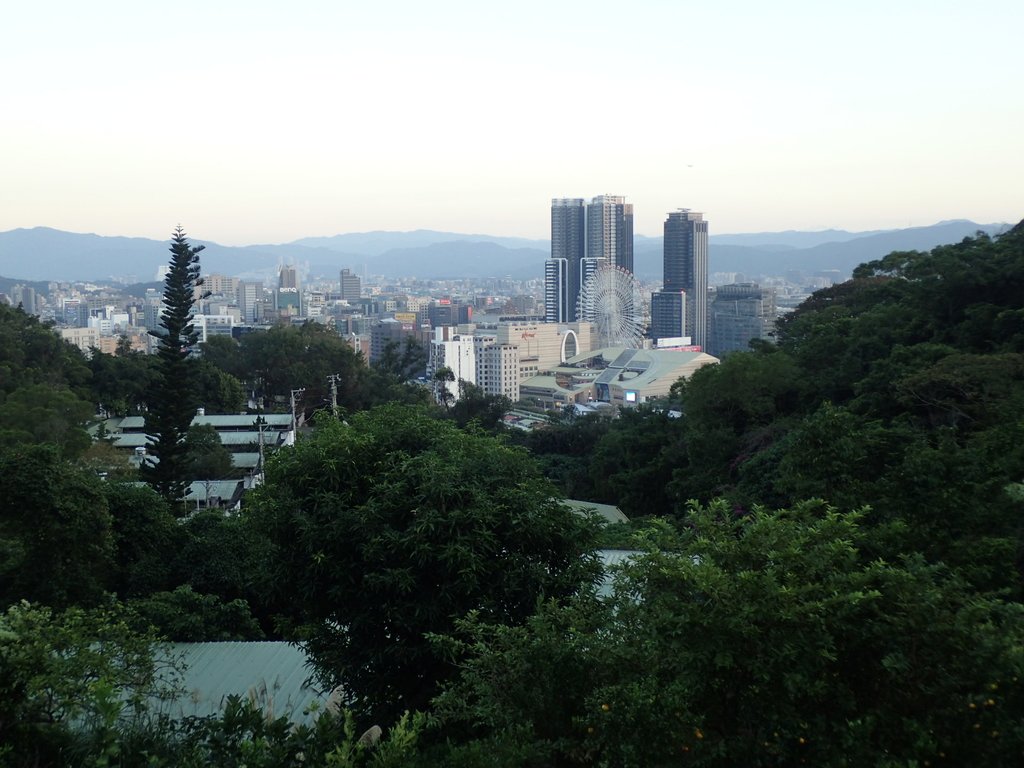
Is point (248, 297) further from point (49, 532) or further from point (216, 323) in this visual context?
point (49, 532)

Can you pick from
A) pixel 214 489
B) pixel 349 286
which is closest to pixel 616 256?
pixel 349 286

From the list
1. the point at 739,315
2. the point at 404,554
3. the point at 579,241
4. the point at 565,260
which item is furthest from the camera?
the point at 579,241

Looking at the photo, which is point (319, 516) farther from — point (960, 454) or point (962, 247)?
point (962, 247)

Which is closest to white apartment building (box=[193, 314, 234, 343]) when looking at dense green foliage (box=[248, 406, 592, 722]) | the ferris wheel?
the ferris wheel

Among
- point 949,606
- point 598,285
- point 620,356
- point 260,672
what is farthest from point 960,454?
point 598,285

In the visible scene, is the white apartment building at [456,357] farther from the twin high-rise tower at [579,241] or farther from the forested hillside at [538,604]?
the forested hillside at [538,604]

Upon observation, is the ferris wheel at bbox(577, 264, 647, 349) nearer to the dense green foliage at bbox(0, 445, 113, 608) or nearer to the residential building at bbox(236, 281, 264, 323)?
the residential building at bbox(236, 281, 264, 323)
